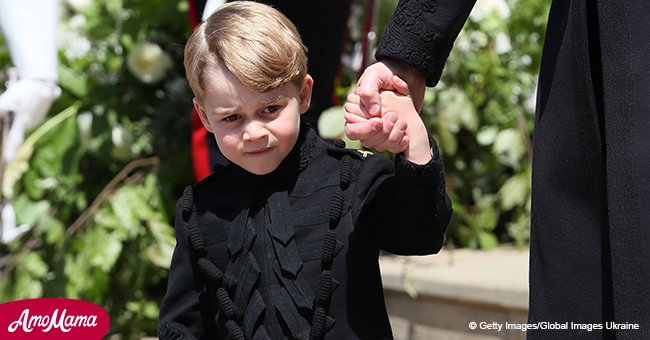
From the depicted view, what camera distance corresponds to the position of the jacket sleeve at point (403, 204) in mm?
1709

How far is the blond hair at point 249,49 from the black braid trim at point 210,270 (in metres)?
0.28

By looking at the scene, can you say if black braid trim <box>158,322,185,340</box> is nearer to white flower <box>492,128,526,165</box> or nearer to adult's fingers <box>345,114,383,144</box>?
adult's fingers <box>345,114,383,144</box>

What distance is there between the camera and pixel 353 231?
5.93 feet

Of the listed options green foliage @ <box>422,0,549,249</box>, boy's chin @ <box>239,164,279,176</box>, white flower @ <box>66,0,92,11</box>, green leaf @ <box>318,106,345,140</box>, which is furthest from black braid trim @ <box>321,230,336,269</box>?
white flower @ <box>66,0,92,11</box>

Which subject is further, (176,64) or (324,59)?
(176,64)

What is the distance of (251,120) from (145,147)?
7.32 ft

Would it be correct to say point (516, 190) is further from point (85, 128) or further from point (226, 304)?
point (226, 304)

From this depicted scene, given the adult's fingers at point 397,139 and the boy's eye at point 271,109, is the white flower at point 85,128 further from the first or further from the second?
the adult's fingers at point 397,139

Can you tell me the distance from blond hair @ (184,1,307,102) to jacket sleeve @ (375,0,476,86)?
0.52ft

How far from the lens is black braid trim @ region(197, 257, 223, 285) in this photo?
1.83 m

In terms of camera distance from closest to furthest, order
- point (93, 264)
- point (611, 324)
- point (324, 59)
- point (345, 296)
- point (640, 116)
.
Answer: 1. point (640, 116)
2. point (611, 324)
3. point (345, 296)
4. point (324, 59)
5. point (93, 264)

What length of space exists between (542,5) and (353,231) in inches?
91.9

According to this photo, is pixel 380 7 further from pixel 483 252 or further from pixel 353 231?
pixel 353 231

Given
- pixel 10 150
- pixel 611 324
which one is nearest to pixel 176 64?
pixel 10 150
